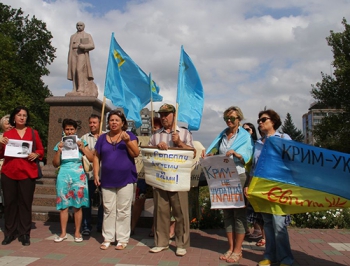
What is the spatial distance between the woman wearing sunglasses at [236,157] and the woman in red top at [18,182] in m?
2.87

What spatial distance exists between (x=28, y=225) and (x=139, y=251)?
178 centimetres

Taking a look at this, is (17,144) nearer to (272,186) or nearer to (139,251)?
(139,251)

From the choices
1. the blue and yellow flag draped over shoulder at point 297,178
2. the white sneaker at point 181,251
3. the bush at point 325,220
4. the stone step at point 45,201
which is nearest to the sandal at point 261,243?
the white sneaker at point 181,251

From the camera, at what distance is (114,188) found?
17.6ft

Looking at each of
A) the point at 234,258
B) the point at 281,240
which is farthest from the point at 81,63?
the point at 281,240

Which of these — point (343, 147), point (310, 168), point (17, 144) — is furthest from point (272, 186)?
point (343, 147)

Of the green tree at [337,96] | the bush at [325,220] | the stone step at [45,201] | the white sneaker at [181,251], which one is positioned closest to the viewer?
the white sneaker at [181,251]

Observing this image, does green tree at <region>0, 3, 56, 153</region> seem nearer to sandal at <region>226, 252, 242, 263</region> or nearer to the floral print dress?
the floral print dress

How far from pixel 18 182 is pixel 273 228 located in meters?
3.73

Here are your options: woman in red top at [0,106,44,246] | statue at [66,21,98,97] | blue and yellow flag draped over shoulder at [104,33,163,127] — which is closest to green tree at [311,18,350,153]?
statue at [66,21,98,97]

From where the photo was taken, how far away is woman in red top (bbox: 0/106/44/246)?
5.65m

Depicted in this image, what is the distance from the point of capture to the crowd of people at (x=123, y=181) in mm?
4743

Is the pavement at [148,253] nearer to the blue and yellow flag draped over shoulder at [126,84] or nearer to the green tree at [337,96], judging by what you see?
the blue and yellow flag draped over shoulder at [126,84]

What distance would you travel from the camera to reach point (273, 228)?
4.50 m
